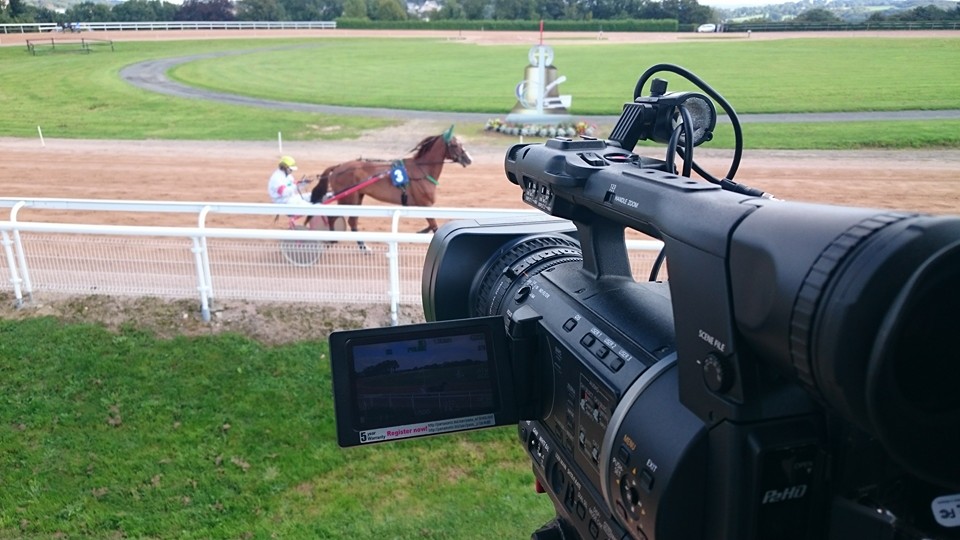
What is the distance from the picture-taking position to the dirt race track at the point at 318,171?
39.2 ft

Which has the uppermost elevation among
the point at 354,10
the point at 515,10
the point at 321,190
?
the point at 354,10

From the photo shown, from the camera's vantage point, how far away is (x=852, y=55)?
2514 centimetres

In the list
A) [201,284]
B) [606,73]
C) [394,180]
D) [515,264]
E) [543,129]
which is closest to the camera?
[515,264]

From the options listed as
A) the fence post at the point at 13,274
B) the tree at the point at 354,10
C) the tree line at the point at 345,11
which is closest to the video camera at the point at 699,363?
the fence post at the point at 13,274

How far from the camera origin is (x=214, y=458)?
4.39m

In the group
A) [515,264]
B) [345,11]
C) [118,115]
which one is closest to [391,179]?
[515,264]

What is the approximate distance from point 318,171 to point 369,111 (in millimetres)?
7727

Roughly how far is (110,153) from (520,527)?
14954 mm

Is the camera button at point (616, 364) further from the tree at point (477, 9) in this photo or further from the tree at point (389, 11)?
the tree at point (389, 11)

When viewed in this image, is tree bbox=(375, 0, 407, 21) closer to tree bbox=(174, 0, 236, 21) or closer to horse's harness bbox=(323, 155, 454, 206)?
tree bbox=(174, 0, 236, 21)

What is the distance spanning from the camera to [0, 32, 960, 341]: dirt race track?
39.2 ft

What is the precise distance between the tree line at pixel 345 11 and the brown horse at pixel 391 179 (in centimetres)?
3563

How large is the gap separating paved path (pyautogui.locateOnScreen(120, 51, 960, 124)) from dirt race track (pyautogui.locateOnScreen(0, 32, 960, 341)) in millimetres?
2812

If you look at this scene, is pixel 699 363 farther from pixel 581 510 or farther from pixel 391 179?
pixel 391 179
